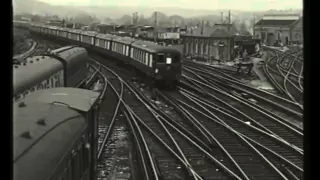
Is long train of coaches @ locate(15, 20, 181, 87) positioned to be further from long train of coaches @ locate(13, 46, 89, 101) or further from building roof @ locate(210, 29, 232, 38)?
building roof @ locate(210, 29, 232, 38)

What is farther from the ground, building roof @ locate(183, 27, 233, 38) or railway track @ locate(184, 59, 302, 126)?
building roof @ locate(183, 27, 233, 38)

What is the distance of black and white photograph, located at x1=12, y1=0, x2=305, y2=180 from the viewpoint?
2402 millimetres

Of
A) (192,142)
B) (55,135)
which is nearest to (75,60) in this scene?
(192,142)

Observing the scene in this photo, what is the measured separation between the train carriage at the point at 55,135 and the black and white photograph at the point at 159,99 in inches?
0.5

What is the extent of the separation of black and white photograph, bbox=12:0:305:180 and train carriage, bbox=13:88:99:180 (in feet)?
0.04

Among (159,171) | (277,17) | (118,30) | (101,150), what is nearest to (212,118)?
(159,171)

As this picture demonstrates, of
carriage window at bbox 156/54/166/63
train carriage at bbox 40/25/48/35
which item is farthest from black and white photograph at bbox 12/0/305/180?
carriage window at bbox 156/54/166/63

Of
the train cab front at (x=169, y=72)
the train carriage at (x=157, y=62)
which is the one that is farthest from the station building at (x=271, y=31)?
the train carriage at (x=157, y=62)

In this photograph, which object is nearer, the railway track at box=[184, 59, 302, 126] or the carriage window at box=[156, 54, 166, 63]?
the railway track at box=[184, 59, 302, 126]

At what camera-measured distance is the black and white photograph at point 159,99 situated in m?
2.40

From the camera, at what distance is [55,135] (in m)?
2.50

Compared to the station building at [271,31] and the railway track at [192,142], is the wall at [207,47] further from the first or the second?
the railway track at [192,142]

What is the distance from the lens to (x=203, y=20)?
3717 millimetres

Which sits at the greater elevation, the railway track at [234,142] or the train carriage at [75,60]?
the train carriage at [75,60]
